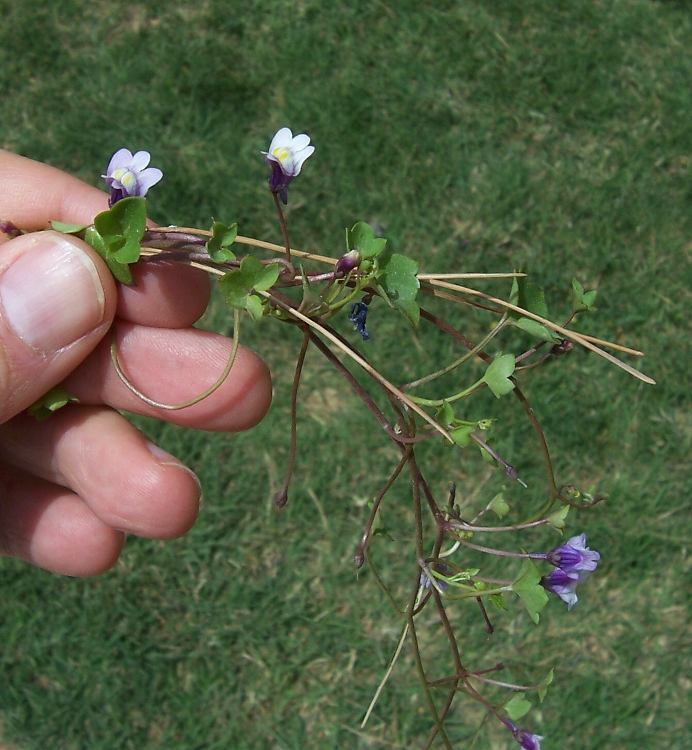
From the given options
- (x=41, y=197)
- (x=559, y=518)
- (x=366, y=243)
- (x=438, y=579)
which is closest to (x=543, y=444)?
(x=559, y=518)

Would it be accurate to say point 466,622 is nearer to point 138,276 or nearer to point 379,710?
point 379,710

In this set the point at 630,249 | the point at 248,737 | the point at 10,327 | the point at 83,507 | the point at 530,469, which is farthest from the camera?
the point at 630,249

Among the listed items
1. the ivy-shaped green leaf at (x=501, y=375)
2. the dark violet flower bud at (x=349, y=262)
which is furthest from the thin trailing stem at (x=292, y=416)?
the ivy-shaped green leaf at (x=501, y=375)

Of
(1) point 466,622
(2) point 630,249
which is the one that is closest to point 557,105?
(2) point 630,249

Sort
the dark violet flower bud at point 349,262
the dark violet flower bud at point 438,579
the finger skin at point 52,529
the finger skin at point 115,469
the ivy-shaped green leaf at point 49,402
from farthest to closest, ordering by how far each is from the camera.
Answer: the finger skin at point 52,529, the finger skin at point 115,469, the ivy-shaped green leaf at point 49,402, the dark violet flower bud at point 438,579, the dark violet flower bud at point 349,262

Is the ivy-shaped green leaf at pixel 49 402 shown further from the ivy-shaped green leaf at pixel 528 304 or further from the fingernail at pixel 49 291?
the ivy-shaped green leaf at pixel 528 304

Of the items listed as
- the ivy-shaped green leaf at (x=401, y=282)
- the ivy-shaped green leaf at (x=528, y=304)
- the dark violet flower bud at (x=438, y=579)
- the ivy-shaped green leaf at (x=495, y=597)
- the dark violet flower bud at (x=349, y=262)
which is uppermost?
the dark violet flower bud at (x=349, y=262)
